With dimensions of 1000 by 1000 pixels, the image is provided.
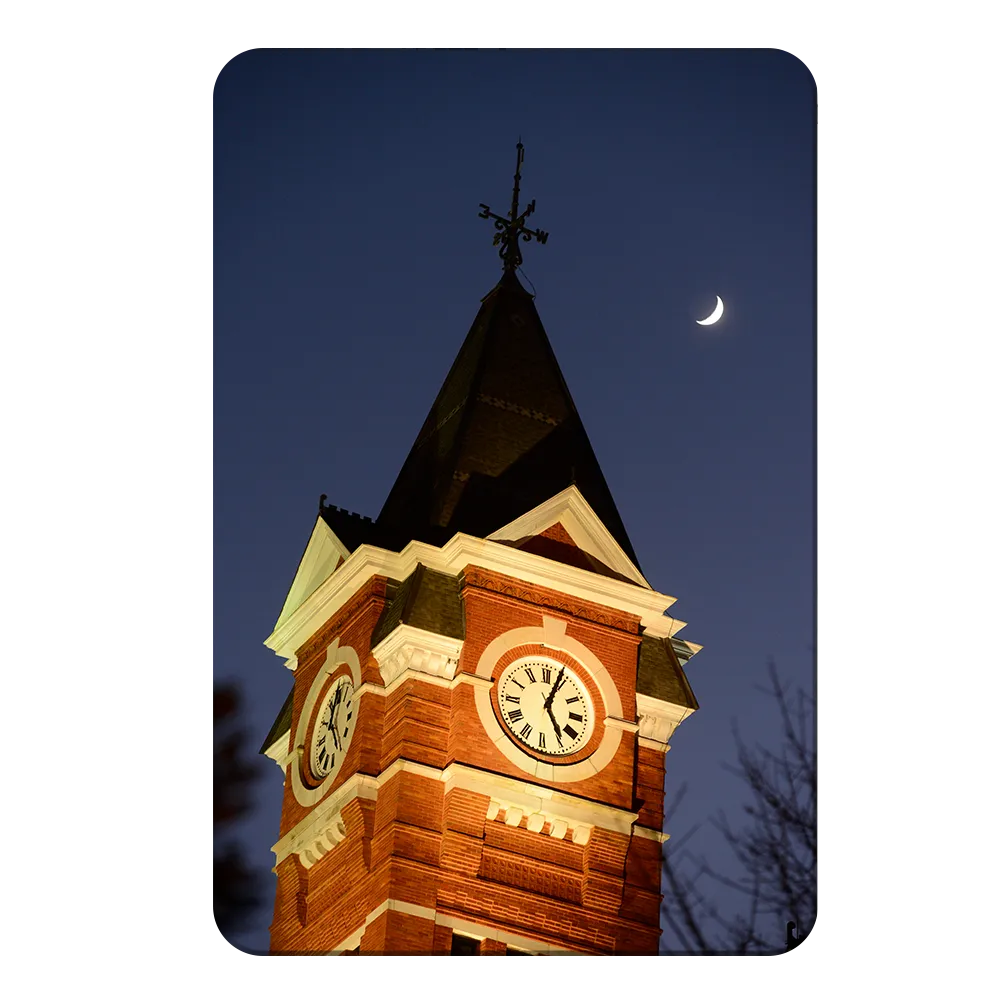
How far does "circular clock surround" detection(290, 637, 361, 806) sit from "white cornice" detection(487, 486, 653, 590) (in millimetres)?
3859

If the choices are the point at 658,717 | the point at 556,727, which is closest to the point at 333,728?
the point at 556,727

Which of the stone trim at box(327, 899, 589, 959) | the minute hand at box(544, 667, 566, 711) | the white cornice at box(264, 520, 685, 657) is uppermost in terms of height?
the white cornice at box(264, 520, 685, 657)

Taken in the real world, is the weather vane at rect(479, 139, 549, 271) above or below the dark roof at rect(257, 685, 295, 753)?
above

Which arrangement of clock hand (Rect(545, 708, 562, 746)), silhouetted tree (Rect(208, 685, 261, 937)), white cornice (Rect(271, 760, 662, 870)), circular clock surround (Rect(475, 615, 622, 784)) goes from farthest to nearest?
silhouetted tree (Rect(208, 685, 261, 937)) < clock hand (Rect(545, 708, 562, 746)) < circular clock surround (Rect(475, 615, 622, 784)) < white cornice (Rect(271, 760, 662, 870))

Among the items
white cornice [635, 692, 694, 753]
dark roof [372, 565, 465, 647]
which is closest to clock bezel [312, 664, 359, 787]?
dark roof [372, 565, 465, 647]

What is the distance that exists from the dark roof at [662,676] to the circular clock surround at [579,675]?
898 millimetres

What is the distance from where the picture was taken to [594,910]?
34250 millimetres

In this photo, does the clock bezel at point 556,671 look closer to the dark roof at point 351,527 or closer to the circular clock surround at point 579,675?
the circular clock surround at point 579,675

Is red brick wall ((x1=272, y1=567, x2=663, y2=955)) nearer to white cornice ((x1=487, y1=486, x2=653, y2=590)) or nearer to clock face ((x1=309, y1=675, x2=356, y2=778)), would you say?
clock face ((x1=309, y1=675, x2=356, y2=778))

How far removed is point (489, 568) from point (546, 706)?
254 cm

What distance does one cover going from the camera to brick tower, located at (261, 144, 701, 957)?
110ft

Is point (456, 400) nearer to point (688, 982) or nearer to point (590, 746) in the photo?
point (590, 746)

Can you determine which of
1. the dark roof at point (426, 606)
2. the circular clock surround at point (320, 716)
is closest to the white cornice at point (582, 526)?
the dark roof at point (426, 606)
